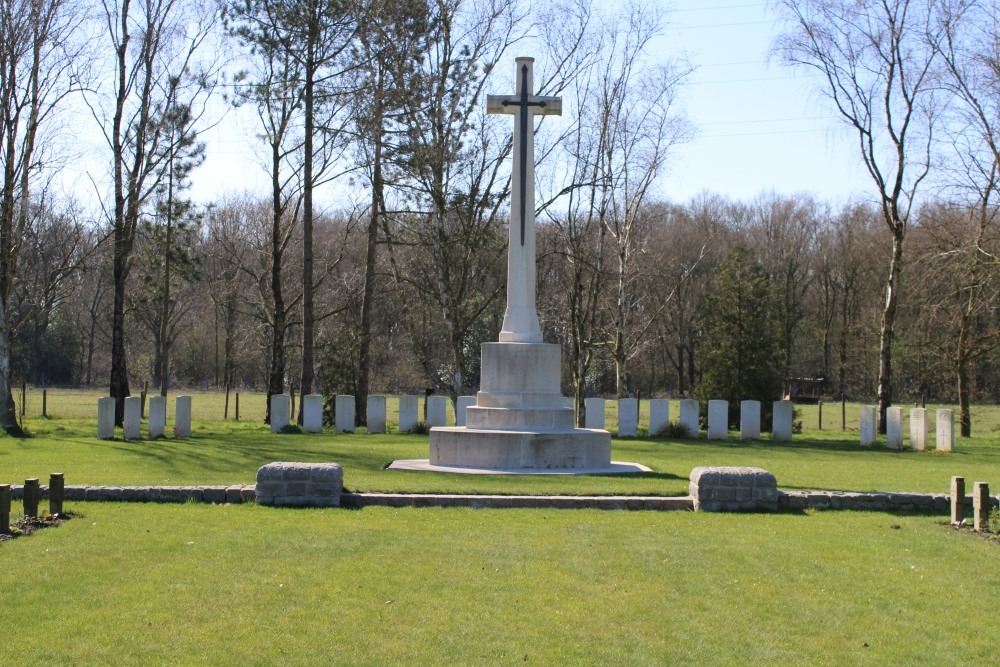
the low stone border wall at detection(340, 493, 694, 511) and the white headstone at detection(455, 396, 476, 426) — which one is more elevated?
the white headstone at detection(455, 396, 476, 426)

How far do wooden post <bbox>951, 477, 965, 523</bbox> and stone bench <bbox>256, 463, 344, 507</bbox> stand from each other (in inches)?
239

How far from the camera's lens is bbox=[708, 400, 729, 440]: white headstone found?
68.7ft

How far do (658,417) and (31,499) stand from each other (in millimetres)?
14660

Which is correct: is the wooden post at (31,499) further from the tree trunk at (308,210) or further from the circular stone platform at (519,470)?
the tree trunk at (308,210)

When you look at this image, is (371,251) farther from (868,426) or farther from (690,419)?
(868,426)

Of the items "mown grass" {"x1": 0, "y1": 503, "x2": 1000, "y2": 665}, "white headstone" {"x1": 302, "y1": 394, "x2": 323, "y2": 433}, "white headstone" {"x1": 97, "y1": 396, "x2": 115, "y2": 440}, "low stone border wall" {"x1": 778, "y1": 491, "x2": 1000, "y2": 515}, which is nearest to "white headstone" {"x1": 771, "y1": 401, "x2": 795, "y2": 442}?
"white headstone" {"x1": 302, "y1": 394, "x2": 323, "y2": 433}

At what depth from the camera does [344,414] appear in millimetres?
21078

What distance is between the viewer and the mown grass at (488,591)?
5414 millimetres

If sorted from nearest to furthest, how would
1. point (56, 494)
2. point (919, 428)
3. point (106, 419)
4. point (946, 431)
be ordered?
1. point (56, 494)
2. point (106, 419)
3. point (946, 431)
4. point (919, 428)

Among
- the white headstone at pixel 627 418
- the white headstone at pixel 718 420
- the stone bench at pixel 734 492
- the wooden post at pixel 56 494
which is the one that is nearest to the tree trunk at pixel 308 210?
the white headstone at pixel 627 418

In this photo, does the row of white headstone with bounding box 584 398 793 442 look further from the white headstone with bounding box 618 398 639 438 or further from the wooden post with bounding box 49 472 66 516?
the wooden post with bounding box 49 472 66 516

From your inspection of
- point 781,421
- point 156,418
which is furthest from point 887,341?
point 156,418

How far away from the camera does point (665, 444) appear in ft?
64.4

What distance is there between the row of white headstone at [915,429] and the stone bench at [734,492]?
32.9 feet
